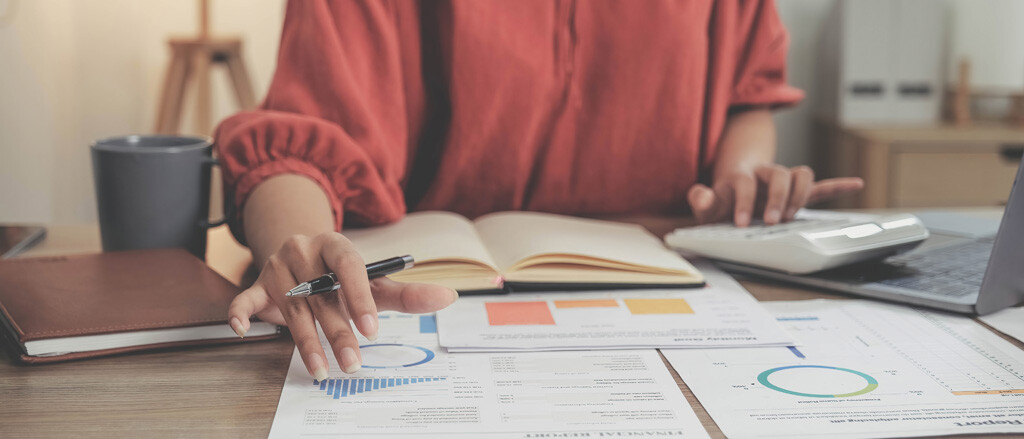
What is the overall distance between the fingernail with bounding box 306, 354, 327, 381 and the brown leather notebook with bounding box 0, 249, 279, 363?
9 centimetres

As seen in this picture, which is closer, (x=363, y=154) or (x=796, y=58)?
(x=363, y=154)

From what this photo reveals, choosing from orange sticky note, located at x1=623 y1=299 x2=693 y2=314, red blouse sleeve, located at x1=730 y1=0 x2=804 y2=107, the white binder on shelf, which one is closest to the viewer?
orange sticky note, located at x1=623 y1=299 x2=693 y2=314

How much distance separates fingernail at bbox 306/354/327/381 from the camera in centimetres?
52

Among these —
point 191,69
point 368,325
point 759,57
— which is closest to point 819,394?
point 368,325

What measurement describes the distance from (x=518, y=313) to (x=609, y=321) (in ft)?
0.23

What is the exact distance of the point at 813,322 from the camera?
656 millimetres

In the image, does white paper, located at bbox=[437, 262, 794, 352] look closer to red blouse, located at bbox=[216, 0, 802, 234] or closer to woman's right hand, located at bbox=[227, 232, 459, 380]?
woman's right hand, located at bbox=[227, 232, 459, 380]

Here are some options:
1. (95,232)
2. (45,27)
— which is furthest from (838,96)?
(45,27)

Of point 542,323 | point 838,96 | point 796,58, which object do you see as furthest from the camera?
point 796,58

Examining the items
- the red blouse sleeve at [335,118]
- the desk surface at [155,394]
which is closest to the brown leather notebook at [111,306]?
the desk surface at [155,394]

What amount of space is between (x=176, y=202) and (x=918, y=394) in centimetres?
64

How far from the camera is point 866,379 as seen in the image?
54cm

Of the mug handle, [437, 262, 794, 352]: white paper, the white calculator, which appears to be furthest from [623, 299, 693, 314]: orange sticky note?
the mug handle

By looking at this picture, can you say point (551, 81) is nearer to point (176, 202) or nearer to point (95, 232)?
point (176, 202)
